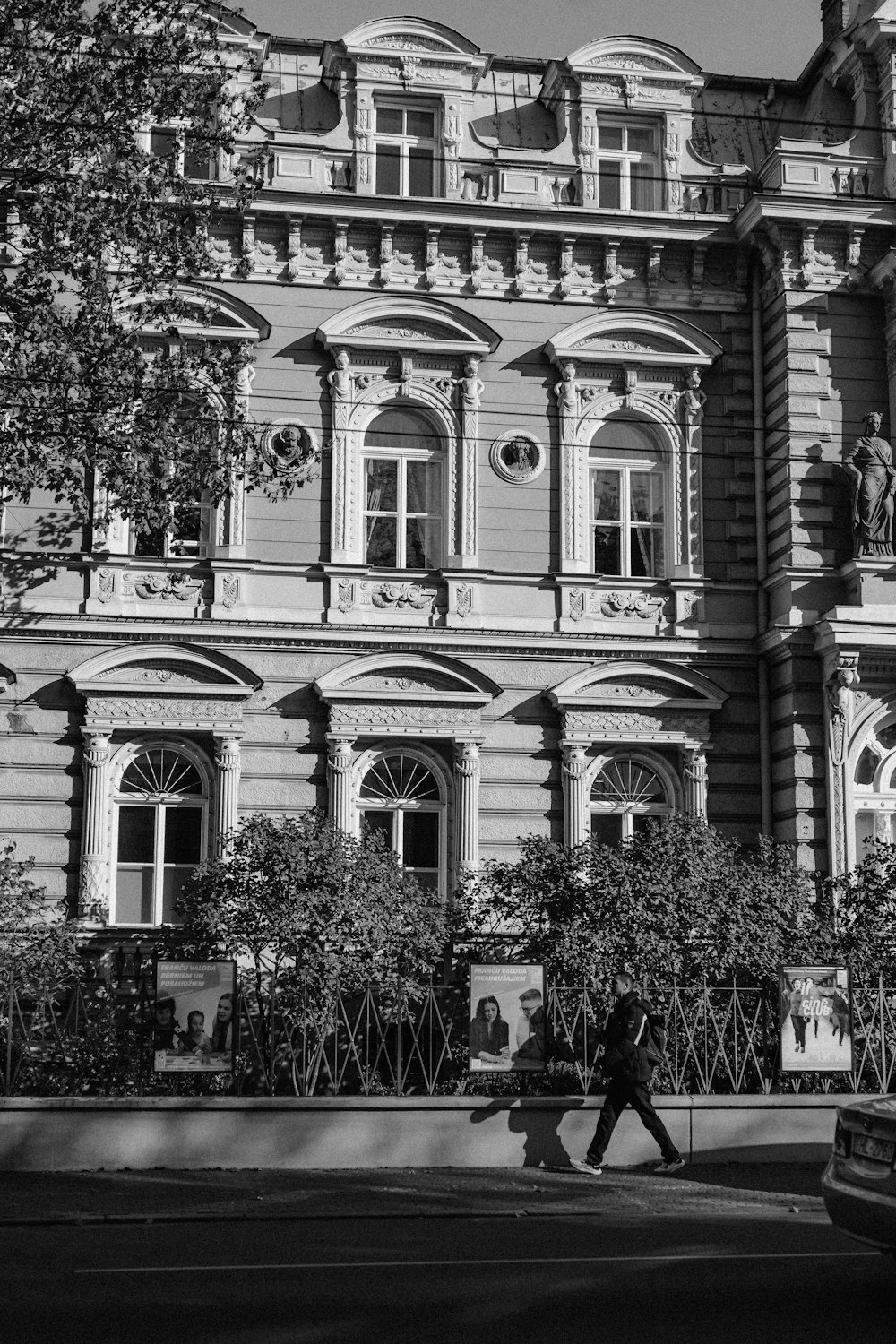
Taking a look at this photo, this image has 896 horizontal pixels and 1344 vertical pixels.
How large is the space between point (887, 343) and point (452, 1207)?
1578 centimetres

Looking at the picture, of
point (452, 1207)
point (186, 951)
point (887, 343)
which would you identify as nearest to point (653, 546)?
point (887, 343)

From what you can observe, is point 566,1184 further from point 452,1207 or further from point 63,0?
point 63,0

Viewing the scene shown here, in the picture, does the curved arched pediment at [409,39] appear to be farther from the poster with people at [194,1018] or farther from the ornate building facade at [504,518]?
the poster with people at [194,1018]

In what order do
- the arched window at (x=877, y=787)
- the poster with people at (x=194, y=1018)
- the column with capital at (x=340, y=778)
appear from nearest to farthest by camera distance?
the poster with people at (x=194, y=1018), the column with capital at (x=340, y=778), the arched window at (x=877, y=787)

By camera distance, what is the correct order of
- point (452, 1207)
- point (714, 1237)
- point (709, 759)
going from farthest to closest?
1. point (709, 759)
2. point (452, 1207)
3. point (714, 1237)

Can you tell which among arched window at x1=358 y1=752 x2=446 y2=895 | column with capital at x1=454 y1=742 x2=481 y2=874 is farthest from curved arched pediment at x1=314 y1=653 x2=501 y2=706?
arched window at x1=358 y1=752 x2=446 y2=895

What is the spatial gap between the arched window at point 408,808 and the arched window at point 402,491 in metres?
2.98

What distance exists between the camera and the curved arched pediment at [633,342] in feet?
77.8

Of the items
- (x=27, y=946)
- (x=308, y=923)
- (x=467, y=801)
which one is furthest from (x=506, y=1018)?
(x=467, y=801)

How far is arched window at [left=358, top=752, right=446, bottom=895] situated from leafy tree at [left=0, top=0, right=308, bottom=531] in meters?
6.66

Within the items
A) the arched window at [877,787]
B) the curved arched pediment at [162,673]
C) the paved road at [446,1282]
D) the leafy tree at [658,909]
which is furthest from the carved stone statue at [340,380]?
the paved road at [446,1282]

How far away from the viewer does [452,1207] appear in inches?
508

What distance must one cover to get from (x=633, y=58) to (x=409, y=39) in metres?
3.55

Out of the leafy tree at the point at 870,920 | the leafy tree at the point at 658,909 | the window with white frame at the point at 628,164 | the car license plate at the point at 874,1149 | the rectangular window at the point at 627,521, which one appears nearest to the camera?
the car license plate at the point at 874,1149
